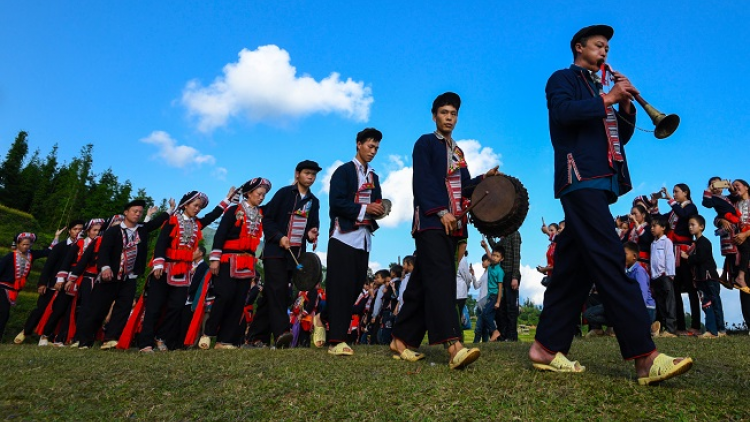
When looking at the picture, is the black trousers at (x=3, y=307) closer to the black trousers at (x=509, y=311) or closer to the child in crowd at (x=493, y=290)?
the child in crowd at (x=493, y=290)

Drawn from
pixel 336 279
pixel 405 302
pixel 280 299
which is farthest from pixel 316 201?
pixel 405 302

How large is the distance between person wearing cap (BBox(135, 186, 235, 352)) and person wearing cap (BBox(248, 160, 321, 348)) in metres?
1.29

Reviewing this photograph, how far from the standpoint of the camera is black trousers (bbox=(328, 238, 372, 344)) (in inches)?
201

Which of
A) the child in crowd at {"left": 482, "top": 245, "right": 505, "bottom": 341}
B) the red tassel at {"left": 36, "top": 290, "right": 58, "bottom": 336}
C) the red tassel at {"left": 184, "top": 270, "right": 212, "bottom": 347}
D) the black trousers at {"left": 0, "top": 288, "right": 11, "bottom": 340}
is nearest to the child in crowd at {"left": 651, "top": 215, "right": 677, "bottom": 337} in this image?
the child in crowd at {"left": 482, "top": 245, "right": 505, "bottom": 341}

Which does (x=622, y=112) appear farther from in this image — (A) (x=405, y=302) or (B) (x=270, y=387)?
(B) (x=270, y=387)

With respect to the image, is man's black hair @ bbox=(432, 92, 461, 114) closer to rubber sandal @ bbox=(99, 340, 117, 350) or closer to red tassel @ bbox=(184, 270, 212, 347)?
red tassel @ bbox=(184, 270, 212, 347)

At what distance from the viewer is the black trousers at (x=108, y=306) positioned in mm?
7668

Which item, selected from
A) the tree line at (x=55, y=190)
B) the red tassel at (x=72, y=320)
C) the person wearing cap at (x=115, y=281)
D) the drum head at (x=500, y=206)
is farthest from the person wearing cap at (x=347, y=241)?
the tree line at (x=55, y=190)

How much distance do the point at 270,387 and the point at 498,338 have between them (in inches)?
296

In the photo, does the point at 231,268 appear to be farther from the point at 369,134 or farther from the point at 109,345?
the point at 369,134

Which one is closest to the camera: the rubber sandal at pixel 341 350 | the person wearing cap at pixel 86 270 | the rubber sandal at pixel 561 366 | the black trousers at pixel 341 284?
the rubber sandal at pixel 561 366

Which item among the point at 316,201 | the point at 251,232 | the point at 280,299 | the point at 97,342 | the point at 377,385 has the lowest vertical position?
the point at 97,342

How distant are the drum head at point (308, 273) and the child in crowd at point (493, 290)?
13.6 feet

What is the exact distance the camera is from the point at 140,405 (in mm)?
3074
